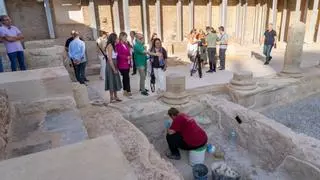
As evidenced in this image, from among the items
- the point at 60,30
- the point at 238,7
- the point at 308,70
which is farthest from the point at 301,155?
the point at 238,7

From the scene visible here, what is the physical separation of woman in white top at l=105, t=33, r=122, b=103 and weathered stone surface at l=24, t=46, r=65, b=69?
1.37m

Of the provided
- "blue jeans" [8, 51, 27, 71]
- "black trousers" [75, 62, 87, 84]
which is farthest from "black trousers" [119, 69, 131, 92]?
"blue jeans" [8, 51, 27, 71]

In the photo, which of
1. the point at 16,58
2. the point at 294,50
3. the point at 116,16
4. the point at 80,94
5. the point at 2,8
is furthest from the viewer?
the point at 116,16

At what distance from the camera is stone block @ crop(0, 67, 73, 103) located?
436 cm

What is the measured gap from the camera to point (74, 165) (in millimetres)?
1969

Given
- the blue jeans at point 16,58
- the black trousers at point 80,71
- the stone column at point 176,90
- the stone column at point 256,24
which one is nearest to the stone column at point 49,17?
the black trousers at point 80,71

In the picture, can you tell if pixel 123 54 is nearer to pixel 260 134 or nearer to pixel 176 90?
pixel 176 90

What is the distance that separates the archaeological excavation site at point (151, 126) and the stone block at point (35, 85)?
0.05ft

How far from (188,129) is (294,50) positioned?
250 inches

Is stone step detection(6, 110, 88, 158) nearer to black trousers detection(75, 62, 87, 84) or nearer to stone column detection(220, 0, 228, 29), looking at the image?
black trousers detection(75, 62, 87, 84)

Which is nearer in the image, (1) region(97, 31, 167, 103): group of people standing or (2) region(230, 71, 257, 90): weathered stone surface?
(1) region(97, 31, 167, 103): group of people standing

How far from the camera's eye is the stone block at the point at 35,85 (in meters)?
4.36

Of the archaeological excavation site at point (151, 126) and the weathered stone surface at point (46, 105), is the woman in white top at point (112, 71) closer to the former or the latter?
the archaeological excavation site at point (151, 126)

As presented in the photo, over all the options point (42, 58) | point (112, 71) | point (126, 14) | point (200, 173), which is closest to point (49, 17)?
point (126, 14)
